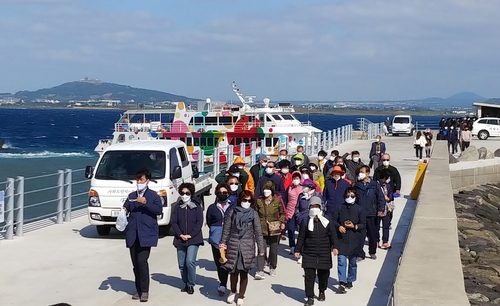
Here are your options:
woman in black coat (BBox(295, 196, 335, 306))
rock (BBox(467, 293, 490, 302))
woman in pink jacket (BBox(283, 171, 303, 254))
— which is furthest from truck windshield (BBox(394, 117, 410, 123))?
woman in black coat (BBox(295, 196, 335, 306))

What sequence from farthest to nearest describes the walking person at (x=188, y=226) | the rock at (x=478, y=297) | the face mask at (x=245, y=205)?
1. the rock at (x=478, y=297)
2. the walking person at (x=188, y=226)
3. the face mask at (x=245, y=205)

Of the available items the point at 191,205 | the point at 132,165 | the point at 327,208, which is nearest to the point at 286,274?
the point at 327,208

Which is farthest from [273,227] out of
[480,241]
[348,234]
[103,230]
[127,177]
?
[480,241]

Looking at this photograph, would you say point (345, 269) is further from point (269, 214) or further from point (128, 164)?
point (128, 164)

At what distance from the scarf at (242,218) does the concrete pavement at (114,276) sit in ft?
3.60

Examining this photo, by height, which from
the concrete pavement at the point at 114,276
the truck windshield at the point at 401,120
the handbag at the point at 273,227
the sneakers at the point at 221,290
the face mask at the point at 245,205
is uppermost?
the truck windshield at the point at 401,120

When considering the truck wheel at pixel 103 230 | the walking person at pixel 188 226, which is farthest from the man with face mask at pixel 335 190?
the truck wheel at pixel 103 230

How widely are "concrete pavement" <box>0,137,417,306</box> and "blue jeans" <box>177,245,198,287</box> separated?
229mm

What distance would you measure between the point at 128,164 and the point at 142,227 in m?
5.05

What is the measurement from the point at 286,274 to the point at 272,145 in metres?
34.4

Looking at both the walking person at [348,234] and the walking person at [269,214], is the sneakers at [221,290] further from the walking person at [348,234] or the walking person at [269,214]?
the walking person at [348,234]

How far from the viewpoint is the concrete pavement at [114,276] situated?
32.5 ft

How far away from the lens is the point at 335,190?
39.4 feet

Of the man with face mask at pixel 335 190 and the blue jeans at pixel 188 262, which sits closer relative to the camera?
the blue jeans at pixel 188 262
